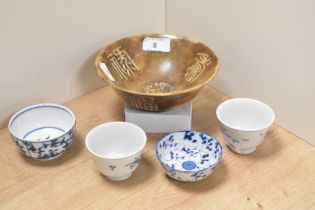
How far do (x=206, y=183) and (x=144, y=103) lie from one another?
189mm

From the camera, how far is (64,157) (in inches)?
31.8

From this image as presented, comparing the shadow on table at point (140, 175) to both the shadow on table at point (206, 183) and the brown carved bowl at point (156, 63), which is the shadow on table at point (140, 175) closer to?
the shadow on table at point (206, 183)

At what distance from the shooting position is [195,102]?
0.95 metres

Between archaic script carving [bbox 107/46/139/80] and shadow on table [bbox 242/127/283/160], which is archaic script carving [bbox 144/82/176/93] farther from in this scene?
shadow on table [bbox 242/127/283/160]

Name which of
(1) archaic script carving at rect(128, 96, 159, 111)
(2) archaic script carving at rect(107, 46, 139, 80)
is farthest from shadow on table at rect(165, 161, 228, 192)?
(2) archaic script carving at rect(107, 46, 139, 80)

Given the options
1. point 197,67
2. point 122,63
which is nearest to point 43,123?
point 122,63

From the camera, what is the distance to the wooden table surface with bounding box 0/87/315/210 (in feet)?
2.32

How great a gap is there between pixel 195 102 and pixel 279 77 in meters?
0.20

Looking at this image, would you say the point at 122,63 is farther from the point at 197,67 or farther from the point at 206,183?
the point at 206,183

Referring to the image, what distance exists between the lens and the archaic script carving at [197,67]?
0.89m

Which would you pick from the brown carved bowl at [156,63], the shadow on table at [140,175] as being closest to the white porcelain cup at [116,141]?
the shadow on table at [140,175]

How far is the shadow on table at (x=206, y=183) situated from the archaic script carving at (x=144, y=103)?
14 centimetres

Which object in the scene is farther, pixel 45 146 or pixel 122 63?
pixel 122 63

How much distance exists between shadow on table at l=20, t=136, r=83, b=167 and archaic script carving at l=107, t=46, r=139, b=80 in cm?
18
